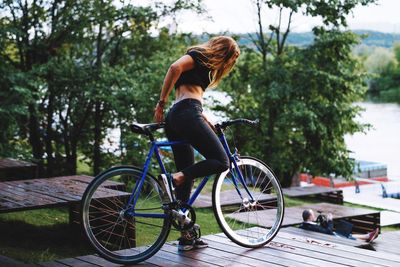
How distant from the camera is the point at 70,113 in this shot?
38.9 feet

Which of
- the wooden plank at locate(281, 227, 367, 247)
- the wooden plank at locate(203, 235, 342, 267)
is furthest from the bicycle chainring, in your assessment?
the wooden plank at locate(281, 227, 367, 247)

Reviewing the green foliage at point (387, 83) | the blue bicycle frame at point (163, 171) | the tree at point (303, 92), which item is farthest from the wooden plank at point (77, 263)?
the green foliage at point (387, 83)

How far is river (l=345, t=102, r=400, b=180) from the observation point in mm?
39250

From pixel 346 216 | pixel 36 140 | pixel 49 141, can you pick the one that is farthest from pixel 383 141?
pixel 36 140

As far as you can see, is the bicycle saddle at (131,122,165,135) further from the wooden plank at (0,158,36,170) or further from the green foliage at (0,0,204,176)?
the green foliage at (0,0,204,176)

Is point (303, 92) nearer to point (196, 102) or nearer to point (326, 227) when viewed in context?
point (326, 227)

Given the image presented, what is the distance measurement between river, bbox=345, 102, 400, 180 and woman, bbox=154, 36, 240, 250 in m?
32.3

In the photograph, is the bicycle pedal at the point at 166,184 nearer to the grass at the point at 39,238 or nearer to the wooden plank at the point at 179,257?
the wooden plank at the point at 179,257

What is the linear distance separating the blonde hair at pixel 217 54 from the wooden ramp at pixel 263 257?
45.4 inches

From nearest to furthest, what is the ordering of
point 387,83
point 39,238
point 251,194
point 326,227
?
1. point 251,194
2. point 39,238
3. point 326,227
4. point 387,83

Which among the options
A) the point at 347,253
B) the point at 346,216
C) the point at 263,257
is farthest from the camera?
the point at 346,216

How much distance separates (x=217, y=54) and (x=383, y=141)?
44.4m

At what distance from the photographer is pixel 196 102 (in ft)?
12.4

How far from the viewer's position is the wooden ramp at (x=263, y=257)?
12.2ft
